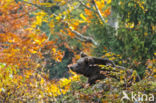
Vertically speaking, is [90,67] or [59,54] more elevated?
[59,54]

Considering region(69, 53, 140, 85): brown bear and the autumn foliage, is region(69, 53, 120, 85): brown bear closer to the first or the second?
region(69, 53, 140, 85): brown bear

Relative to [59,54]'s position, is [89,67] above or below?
below

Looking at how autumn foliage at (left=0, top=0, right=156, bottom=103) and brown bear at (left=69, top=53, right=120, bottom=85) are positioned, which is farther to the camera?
brown bear at (left=69, top=53, right=120, bottom=85)

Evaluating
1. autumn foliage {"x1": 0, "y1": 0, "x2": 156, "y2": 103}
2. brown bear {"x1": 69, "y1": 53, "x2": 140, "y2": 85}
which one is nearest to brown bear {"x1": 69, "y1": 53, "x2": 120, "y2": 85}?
Result: brown bear {"x1": 69, "y1": 53, "x2": 140, "y2": 85}

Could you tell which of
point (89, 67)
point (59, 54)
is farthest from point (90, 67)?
point (59, 54)

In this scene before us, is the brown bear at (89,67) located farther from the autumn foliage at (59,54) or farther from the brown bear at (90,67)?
the autumn foliage at (59,54)

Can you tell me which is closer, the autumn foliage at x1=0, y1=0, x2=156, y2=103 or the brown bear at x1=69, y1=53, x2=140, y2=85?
the autumn foliage at x1=0, y1=0, x2=156, y2=103

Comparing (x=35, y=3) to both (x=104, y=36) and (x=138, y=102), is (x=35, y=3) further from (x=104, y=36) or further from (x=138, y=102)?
(x=138, y=102)

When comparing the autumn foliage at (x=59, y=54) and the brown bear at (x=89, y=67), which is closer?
the autumn foliage at (x=59, y=54)

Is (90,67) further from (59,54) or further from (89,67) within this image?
(59,54)

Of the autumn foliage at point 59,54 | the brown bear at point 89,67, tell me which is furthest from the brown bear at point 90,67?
the autumn foliage at point 59,54

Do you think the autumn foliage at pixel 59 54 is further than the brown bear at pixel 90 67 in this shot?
No

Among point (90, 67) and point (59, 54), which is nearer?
point (90, 67)

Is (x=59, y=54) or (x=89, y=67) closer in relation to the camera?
(x=89, y=67)
